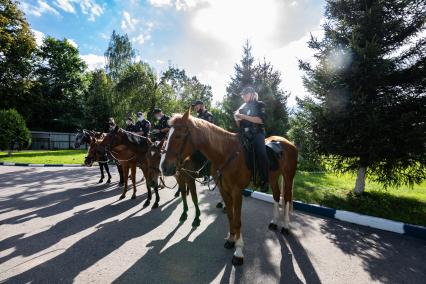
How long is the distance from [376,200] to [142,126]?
803cm

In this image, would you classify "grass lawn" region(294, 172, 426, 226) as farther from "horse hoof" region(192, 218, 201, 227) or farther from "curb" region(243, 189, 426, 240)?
"horse hoof" region(192, 218, 201, 227)

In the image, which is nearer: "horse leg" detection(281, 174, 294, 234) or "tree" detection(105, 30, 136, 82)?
"horse leg" detection(281, 174, 294, 234)

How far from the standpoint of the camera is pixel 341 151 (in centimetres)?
744

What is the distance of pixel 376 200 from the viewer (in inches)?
285

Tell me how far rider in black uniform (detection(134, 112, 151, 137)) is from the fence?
34.2 m

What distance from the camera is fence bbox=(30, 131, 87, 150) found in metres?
36.9

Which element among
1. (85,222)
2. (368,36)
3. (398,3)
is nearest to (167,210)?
(85,222)

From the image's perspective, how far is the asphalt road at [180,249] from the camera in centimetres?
340

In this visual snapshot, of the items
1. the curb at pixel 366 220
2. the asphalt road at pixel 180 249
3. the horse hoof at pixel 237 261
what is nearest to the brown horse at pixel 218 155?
the horse hoof at pixel 237 261

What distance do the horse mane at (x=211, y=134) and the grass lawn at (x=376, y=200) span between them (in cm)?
420

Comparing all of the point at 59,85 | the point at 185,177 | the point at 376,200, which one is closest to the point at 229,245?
the point at 185,177

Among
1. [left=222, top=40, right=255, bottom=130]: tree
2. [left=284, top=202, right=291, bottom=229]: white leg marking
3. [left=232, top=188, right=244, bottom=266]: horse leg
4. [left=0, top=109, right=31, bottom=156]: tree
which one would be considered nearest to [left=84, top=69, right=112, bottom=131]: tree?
[left=0, top=109, right=31, bottom=156]: tree

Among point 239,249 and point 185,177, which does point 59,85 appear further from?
point 239,249

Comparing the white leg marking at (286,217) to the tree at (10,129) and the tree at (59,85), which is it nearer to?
the tree at (10,129)
